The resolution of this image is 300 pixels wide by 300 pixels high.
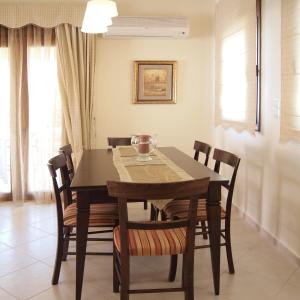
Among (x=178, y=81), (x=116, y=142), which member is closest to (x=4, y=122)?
(x=116, y=142)

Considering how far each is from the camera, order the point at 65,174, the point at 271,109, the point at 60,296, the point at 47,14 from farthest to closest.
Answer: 1. the point at 47,14
2. the point at 271,109
3. the point at 65,174
4. the point at 60,296

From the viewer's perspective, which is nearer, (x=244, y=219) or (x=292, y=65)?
(x=292, y=65)

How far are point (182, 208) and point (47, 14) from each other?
2.79 m

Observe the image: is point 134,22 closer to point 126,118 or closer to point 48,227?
point 126,118

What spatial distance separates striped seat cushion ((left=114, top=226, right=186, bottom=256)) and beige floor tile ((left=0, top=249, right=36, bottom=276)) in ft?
3.40

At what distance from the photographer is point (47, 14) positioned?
3.98 meters

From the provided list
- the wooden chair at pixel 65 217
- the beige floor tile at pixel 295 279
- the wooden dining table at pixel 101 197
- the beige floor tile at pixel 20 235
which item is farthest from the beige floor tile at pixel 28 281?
the beige floor tile at pixel 295 279

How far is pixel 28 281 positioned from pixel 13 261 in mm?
372

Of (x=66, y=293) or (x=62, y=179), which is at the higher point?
(x=62, y=179)

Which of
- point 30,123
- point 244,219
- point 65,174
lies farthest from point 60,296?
point 30,123

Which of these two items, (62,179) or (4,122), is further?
(4,122)

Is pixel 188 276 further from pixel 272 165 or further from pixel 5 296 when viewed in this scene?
pixel 272 165

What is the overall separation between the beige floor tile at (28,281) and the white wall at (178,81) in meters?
2.03

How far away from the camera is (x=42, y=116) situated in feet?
13.8
